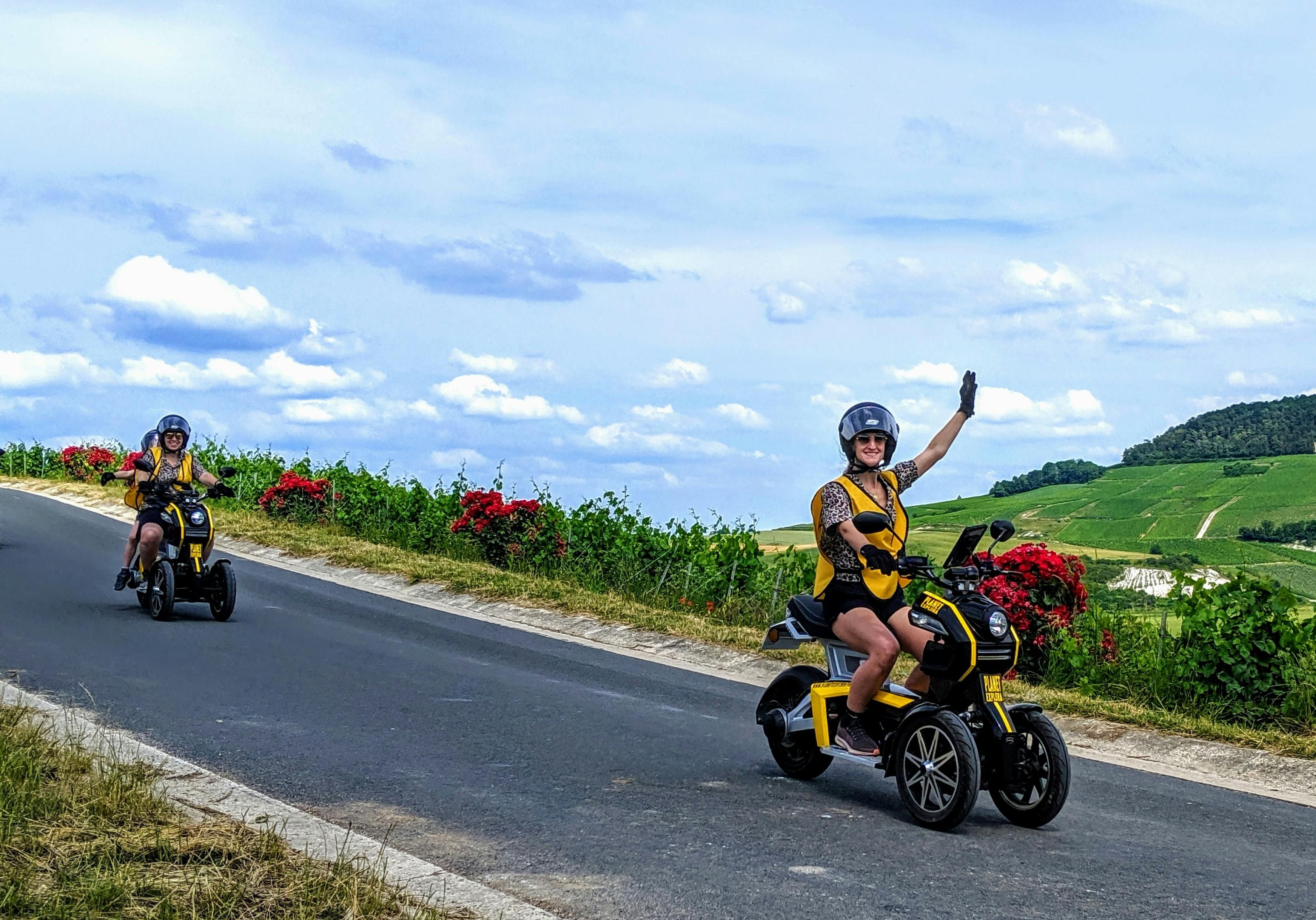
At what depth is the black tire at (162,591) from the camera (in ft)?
47.3

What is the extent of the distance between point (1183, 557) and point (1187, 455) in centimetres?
3367

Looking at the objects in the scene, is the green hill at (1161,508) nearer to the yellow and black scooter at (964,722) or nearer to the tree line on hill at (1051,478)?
the tree line on hill at (1051,478)

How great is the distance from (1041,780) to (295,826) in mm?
3656

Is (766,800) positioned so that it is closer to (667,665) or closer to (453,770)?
(453,770)

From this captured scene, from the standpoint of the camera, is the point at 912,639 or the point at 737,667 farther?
the point at 737,667

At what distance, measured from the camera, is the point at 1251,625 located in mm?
10609

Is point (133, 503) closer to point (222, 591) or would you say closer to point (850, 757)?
point (222, 591)

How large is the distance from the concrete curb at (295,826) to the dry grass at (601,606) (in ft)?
21.1

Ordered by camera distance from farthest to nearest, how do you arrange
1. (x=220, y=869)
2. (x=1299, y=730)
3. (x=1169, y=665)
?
(x=1169, y=665) < (x=1299, y=730) < (x=220, y=869)

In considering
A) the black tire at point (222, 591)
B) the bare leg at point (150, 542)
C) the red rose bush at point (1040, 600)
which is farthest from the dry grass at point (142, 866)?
the bare leg at point (150, 542)

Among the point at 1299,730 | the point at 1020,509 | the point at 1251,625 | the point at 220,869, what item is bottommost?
the point at 220,869

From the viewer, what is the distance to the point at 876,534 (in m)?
7.41

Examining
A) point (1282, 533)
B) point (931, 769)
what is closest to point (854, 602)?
point (931, 769)

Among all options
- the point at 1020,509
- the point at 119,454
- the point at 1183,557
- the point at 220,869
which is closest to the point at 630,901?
the point at 220,869
